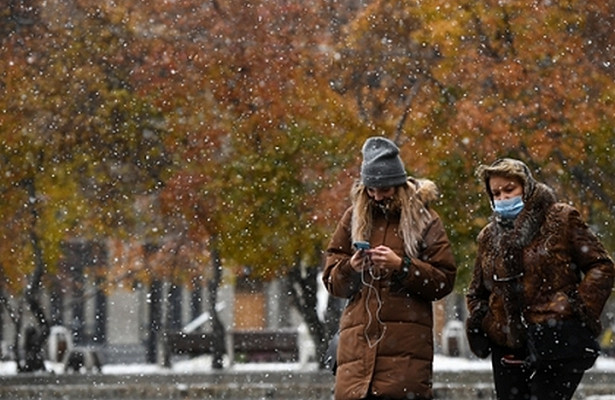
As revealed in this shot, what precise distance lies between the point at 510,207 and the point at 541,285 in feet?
1.20

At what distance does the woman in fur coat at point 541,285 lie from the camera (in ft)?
24.2

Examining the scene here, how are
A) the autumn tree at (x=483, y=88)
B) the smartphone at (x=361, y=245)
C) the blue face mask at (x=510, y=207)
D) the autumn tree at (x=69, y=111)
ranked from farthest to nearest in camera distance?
1. the autumn tree at (x=69, y=111)
2. the autumn tree at (x=483, y=88)
3. the blue face mask at (x=510, y=207)
4. the smartphone at (x=361, y=245)

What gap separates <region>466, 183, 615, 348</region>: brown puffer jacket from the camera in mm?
7359

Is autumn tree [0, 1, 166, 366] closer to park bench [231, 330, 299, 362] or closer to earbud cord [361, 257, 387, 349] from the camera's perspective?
park bench [231, 330, 299, 362]

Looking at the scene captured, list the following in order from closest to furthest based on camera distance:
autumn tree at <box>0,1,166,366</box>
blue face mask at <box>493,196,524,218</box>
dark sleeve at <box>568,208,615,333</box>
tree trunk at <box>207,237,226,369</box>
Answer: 1. dark sleeve at <box>568,208,615,333</box>
2. blue face mask at <box>493,196,524,218</box>
3. autumn tree at <box>0,1,166,366</box>
4. tree trunk at <box>207,237,226,369</box>

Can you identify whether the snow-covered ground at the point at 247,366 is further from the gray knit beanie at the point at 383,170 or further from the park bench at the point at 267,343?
the gray knit beanie at the point at 383,170

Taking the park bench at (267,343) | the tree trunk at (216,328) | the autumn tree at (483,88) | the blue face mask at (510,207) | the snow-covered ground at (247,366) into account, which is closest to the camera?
the blue face mask at (510,207)

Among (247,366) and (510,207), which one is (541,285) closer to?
(510,207)

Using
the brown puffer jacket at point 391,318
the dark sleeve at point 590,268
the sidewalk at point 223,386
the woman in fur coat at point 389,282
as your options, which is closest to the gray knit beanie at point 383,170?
the woman in fur coat at point 389,282

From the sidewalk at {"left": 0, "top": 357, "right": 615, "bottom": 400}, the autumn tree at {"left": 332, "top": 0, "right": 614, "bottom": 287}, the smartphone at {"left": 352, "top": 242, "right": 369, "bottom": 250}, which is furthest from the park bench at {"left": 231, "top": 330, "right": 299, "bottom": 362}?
the smartphone at {"left": 352, "top": 242, "right": 369, "bottom": 250}

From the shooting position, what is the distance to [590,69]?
67.2 ft

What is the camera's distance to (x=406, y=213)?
738 cm

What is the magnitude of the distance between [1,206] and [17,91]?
2.71 meters

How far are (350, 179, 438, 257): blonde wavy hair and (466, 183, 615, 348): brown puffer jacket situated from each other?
368 millimetres
